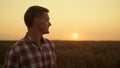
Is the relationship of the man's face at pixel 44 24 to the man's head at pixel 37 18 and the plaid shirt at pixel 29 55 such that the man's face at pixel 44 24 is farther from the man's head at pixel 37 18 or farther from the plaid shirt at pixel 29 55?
the plaid shirt at pixel 29 55

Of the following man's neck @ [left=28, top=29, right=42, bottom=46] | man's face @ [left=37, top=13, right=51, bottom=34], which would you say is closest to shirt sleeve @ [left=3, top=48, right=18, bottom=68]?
man's neck @ [left=28, top=29, right=42, bottom=46]

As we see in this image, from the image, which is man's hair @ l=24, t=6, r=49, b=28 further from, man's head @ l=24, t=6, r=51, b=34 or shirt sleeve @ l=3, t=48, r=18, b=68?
shirt sleeve @ l=3, t=48, r=18, b=68

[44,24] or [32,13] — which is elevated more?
[32,13]

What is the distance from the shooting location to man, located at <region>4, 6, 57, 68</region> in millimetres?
3604

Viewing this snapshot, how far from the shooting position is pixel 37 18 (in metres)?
3.77

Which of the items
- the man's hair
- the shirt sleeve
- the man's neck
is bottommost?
the shirt sleeve

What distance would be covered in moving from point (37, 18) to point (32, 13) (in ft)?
0.32

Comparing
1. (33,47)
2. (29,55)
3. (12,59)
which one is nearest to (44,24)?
(33,47)

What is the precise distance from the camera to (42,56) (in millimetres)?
3781

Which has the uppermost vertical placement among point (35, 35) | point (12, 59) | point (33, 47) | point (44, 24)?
point (44, 24)

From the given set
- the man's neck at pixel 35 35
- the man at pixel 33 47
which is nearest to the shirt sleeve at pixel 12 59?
the man at pixel 33 47

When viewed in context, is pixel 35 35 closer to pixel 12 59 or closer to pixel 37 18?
pixel 37 18

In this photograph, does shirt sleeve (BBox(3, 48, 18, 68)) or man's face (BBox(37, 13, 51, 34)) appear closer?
shirt sleeve (BBox(3, 48, 18, 68))

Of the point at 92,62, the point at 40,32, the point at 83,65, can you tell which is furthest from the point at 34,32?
the point at 92,62
